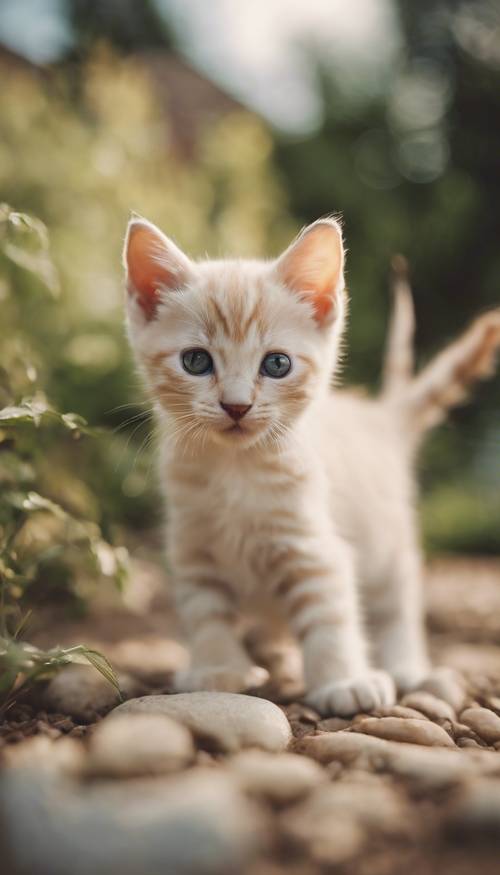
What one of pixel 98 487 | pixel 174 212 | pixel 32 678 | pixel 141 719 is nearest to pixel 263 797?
pixel 141 719

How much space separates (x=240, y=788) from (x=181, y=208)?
333 centimetres

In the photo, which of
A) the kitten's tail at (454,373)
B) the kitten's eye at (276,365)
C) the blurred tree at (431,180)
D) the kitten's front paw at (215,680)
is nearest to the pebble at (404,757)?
the kitten's front paw at (215,680)

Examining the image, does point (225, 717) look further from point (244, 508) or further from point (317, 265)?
point (317, 265)

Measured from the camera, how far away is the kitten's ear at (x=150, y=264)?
5.38ft

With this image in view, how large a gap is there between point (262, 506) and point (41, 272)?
77cm

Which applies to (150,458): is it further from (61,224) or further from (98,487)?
(61,224)

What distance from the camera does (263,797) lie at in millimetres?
986

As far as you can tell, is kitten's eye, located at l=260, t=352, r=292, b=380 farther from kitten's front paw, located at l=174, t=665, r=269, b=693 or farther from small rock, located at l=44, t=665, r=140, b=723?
small rock, located at l=44, t=665, r=140, b=723

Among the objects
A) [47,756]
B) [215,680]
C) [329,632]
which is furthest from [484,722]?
[47,756]

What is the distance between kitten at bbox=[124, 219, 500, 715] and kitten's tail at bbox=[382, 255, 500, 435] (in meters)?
0.52

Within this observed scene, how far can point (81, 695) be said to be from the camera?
153 cm

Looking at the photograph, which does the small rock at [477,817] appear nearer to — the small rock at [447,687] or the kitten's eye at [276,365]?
the small rock at [447,687]

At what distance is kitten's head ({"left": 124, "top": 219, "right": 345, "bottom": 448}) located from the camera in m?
1.55

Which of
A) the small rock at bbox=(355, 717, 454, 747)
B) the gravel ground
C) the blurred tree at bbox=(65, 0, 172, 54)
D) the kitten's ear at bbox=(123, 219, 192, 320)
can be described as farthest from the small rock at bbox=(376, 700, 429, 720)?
the blurred tree at bbox=(65, 0, 172, 54)
